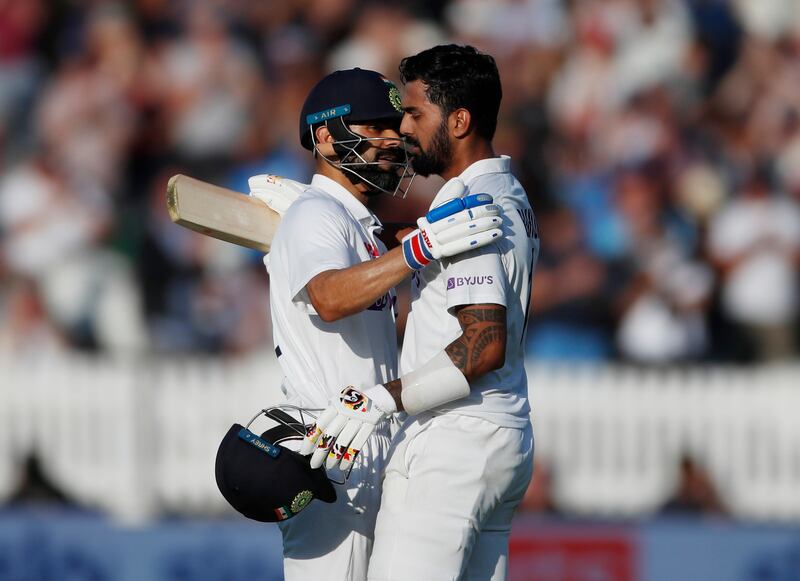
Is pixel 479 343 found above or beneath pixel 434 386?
above

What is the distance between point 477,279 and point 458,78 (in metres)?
0.68

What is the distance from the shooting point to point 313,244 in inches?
169

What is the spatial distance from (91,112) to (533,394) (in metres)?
4.23

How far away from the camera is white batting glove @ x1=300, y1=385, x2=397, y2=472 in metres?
4.02

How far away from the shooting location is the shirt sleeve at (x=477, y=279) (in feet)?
13.2

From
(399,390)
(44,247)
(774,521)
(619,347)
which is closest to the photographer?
(399,390)

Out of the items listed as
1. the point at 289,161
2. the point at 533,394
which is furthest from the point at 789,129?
the point at 289,161

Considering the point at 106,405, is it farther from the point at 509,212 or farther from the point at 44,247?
the point at 509,212

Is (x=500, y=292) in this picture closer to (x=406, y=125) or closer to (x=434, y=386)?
(x=434, y=386)

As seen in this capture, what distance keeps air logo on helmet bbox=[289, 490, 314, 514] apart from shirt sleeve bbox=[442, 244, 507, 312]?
0.70 meters

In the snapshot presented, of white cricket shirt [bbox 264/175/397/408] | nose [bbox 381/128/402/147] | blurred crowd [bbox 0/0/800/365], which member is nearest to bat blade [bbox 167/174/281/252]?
white cricket shirt [bbox 264/175/397/408]

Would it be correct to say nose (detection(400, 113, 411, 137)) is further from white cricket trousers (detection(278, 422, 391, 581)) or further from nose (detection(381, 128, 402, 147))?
white cricket trousers (detection(278, 422, 391, 581))

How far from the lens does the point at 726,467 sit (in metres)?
9.12

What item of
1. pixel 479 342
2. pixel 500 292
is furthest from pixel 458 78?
pixel 479 342
